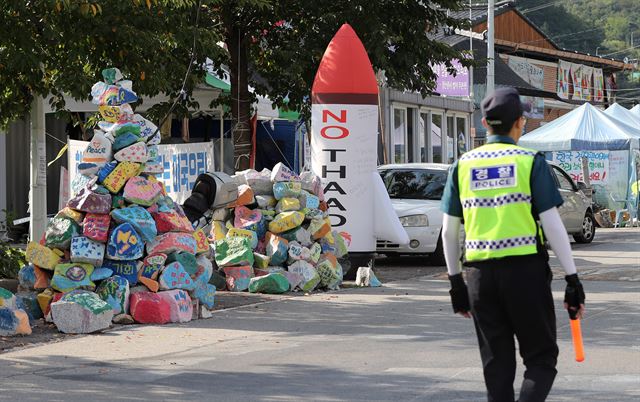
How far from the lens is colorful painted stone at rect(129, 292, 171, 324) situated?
38.6ft

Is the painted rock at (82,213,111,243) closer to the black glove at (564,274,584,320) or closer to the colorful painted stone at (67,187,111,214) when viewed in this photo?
the colorful painted stone at (67,187,111,214)

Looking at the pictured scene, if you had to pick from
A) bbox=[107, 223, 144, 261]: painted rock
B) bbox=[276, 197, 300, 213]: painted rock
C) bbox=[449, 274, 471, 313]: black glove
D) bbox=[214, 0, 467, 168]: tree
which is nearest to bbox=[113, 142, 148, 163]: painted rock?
bbox=[107, 223, 144, 261]: painted rock

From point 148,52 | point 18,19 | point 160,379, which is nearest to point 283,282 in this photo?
point 148,52

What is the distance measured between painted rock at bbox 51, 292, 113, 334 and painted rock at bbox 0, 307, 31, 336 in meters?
0.34

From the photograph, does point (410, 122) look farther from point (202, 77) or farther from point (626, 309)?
point (626, 309)

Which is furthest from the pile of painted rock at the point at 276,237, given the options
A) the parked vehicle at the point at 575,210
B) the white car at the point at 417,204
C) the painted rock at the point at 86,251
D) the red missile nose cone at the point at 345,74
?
the parked vehicle at the point at 575,210

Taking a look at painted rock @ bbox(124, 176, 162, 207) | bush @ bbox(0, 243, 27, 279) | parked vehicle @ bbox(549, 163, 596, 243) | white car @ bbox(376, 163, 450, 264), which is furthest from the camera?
parked vehicle @ bbox(549, 163, 596, 243)

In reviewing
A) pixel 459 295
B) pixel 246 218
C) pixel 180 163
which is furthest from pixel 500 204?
pixel 180 163

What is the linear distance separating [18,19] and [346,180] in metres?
5.52

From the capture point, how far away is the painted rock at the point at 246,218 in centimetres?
1478

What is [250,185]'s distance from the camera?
15.2 m

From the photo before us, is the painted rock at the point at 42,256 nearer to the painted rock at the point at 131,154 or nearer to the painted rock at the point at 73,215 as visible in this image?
the painted rock at the point at 73,215

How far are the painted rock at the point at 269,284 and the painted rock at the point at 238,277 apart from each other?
9cm

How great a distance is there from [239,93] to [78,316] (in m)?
8.28
